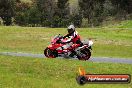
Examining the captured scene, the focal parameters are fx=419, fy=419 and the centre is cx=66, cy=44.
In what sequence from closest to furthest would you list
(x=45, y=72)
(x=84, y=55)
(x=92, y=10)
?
(x=45, y=72) → (x=84, y=55) → (x=92, y=10)

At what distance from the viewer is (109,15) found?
319ft

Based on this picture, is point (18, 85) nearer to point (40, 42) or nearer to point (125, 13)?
point (40, 42)

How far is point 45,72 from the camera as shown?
780 inches

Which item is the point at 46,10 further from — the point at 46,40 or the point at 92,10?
the point at 46,40

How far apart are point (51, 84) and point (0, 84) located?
2.12 meters

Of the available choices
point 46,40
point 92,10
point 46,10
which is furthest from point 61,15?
point 46,40

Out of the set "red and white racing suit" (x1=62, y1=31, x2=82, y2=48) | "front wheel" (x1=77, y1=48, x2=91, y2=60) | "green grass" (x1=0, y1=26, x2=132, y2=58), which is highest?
"red and white racing suit" (x1=62, y1=31, x2=82, y2=48)

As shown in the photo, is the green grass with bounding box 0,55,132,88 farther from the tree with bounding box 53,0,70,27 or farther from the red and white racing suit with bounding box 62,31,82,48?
the tree with bounding box 53,0,70,27

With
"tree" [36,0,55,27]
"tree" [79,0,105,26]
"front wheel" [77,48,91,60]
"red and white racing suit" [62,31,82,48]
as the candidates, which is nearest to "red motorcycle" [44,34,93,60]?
"front wheel" [77,48,91,60]

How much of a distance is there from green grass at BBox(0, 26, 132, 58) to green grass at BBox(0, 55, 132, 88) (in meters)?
14.2

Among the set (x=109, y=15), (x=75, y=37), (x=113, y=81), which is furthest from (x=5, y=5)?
(x=113, y=81)

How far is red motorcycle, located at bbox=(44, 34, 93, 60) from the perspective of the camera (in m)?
27.2

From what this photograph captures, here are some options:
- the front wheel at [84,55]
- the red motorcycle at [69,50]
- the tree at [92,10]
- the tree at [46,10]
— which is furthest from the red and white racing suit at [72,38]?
the tree at [92,10]

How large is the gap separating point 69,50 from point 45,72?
26.3 ft
